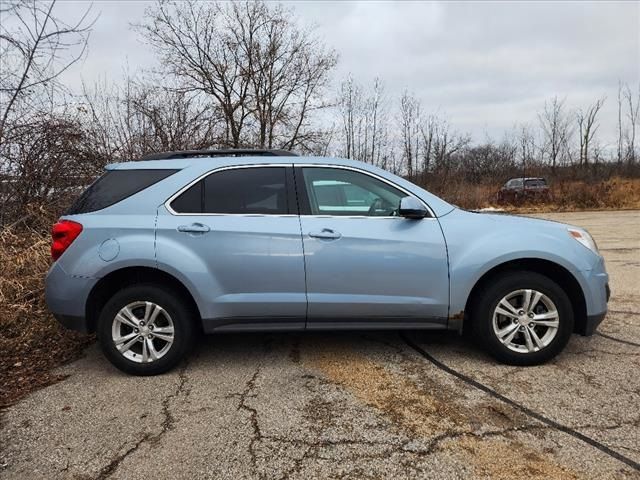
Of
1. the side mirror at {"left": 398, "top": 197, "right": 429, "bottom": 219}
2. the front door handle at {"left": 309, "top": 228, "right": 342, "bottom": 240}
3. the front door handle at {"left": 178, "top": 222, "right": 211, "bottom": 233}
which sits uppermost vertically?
the side mirror at {"left": 398, "top": 197, "right": 429, "bottom": 219}

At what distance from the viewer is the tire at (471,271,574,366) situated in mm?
3854

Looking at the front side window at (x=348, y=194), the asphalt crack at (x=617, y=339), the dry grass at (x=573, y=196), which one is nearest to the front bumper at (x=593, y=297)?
the asphalt crack at (x=617, y=339)

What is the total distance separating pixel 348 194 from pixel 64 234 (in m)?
2.34

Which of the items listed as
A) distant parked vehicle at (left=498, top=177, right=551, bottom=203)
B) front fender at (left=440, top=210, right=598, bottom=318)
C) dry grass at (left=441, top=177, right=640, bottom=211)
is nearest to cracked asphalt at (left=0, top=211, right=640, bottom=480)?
front fender at (left=440, top=210, right=598, bottom=318)

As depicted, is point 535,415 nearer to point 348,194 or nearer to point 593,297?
point 593,297

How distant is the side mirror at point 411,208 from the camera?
379cm

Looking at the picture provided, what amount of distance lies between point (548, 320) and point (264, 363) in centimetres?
240

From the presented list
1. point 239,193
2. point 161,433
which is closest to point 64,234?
point 239,193

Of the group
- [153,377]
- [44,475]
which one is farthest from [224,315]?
[44,475]

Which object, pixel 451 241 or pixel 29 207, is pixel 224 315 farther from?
pixel 29 207

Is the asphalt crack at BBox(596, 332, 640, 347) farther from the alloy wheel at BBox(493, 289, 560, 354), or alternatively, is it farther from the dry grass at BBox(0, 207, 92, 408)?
the dry grass at BBox(0, 207, 92, 408)

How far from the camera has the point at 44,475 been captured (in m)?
2.62

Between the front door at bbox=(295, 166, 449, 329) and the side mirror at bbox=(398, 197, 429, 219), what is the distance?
6 centimetres

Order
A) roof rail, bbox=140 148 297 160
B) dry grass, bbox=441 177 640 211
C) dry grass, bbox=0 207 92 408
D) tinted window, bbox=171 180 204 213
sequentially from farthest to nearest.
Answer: dry grass, bbox=441 177 640 211
roof rail, bbox=140 148 297 160
dry grass, bbox=0 207 92 408
tinted window, bbox=171 180 204 213
